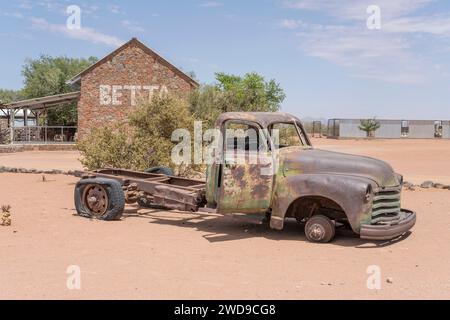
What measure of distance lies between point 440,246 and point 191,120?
9233 millimetres

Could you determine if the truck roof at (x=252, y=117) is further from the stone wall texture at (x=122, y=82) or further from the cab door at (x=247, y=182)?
the stone wall texture at (x=122, y=82)

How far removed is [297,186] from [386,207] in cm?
131

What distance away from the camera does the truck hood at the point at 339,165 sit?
24.3ft

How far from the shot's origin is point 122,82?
32.6 meters

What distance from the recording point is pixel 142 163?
13.9m

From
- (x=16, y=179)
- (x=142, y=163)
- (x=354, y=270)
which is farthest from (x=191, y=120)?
(x=354, y=270)

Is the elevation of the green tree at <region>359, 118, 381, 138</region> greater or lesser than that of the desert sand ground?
greater

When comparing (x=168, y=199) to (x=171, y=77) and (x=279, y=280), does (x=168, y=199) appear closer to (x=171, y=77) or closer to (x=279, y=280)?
(x=279, y=280)

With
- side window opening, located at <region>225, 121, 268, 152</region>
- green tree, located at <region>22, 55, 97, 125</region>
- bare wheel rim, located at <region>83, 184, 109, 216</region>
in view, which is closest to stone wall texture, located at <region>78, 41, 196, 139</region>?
green tree, located at <region>22, 55, 97, 125</region>

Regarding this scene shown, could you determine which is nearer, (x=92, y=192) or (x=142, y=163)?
(x=92, y=192)

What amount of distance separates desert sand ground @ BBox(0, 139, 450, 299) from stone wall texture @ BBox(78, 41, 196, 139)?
23.1m

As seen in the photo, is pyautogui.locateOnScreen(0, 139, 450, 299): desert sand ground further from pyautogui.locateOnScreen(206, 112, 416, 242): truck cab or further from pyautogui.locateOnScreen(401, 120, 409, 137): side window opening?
pyautogui.locateOnScreen(401, 120, 409, 137): side window opening

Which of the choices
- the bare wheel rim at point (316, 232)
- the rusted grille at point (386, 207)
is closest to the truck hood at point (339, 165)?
the rusted grille at point (386, 207)

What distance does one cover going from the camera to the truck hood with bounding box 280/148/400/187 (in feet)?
24.3
